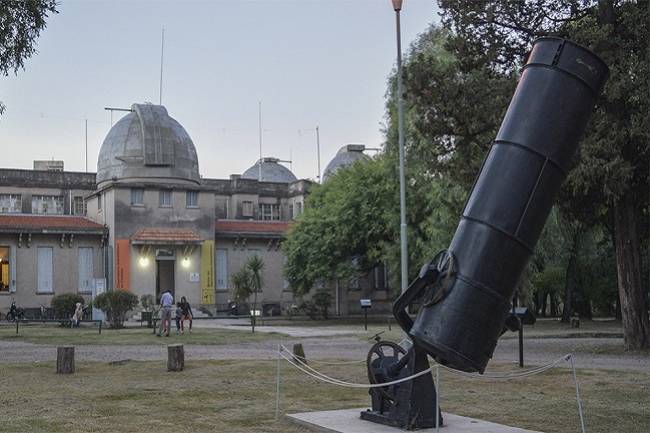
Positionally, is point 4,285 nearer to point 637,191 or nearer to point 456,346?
point 637,191

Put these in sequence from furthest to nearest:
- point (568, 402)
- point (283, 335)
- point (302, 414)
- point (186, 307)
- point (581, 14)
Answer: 1. point (186, 307)
2. point (283, 335)
3. point (581, 14)
4. point (568, 402)
5. point (302, 414)

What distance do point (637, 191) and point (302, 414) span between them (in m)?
12.8

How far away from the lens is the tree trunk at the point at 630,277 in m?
20.5

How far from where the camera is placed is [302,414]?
10.9 m

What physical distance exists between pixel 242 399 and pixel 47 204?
154 ft

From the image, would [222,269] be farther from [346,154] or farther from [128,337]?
[128,337]

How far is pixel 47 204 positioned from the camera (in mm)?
56406

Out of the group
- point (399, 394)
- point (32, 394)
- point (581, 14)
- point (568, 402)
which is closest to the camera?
point (399, 394)

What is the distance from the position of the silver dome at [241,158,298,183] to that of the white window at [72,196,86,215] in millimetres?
19803

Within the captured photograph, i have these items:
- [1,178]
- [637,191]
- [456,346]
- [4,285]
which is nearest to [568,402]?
[456,346]

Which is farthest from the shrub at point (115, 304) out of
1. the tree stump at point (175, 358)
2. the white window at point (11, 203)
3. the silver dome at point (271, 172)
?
the silver dome at point (271, 172)

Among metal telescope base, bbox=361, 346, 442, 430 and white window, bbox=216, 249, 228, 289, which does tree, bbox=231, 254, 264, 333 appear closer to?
white window, bbox=216, 249, 228, 289

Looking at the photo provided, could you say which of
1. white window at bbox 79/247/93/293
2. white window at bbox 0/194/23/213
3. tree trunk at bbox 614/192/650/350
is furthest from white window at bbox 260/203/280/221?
tree trunk at bbox 614/192/650/350

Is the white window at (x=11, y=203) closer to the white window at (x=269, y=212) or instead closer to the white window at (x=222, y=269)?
the white window at (x=222, y=269)
